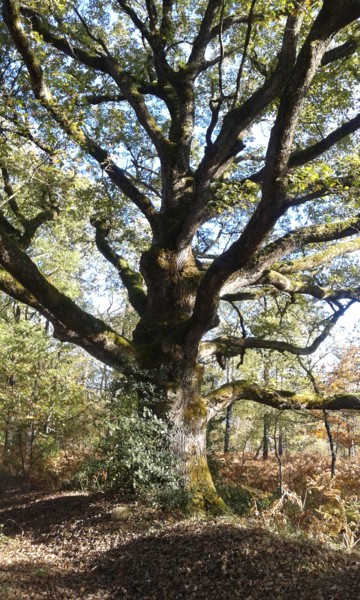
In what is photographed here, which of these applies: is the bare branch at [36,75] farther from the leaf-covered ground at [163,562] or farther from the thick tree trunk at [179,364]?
the leaf-covered ground at [163,562]

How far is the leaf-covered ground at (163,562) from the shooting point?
3834 mm

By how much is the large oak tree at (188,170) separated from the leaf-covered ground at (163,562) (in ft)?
5.14

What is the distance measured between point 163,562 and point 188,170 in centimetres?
765

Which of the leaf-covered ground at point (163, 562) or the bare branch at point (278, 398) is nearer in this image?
the leaf-covered ground at point (163, 562)

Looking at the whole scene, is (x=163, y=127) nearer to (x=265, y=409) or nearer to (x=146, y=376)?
(x=146, y=376)

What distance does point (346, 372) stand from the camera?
40.0 ft

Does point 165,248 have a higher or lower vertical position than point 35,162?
lower

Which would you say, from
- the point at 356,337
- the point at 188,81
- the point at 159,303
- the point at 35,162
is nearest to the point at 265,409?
the point at 356,337

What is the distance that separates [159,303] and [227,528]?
4404 millimetres

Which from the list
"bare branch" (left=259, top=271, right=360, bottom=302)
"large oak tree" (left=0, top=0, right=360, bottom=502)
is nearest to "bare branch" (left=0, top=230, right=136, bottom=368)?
"large oak tree" (left=0, top=0, right=360, bottom=502)

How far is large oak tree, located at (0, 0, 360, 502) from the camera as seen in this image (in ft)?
18.9

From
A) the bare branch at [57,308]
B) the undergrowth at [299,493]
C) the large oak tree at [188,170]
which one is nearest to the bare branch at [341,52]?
the large oak tree at [188,170]

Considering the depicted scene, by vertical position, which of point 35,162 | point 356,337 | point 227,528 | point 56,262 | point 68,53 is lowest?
point 227,528

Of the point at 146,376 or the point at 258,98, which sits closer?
the point at 258,98
